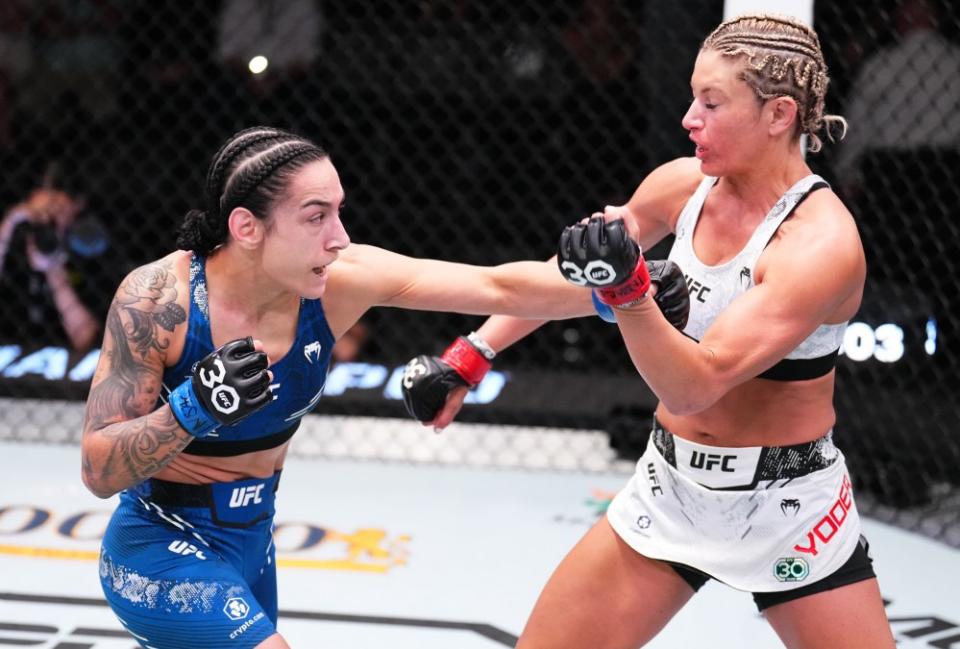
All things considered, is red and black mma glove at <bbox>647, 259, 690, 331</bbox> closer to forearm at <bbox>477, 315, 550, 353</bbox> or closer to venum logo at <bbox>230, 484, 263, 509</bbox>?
forearm at <bbox>477, 315, 550, 353</bbox>

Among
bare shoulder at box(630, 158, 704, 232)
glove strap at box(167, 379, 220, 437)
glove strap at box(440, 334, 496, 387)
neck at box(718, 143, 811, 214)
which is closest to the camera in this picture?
glove strap at box(167, 379, 220, 437)

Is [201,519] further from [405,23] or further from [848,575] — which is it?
[405,23]

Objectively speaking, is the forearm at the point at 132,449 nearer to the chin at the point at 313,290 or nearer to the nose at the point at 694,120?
the chin at the point at 313,290

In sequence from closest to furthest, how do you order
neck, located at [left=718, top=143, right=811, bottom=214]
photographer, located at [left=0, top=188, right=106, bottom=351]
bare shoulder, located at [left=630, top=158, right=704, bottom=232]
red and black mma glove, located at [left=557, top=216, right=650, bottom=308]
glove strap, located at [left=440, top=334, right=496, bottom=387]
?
red and black mma glove, located at [left=557, top=216, right=650, bottom=308], neck, located at [left=718, top=143, right=811, bottom=214], bare shoulder, located at [left=630, top=158, right=704, bottom=232], glove strap, located at [left=440, top=334, right=496, bottom=387], photographer, located at [left=0, top=188, right=106, bottom=351]

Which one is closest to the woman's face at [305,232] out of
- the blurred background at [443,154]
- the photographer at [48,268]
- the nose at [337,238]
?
the nose at [337,238]

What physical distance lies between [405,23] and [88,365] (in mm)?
1588

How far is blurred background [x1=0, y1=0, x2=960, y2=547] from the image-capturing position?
3.85 meters

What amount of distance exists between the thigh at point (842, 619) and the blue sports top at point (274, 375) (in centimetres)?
75

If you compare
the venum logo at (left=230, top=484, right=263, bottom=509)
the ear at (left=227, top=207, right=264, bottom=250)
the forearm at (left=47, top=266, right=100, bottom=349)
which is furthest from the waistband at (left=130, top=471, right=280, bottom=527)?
the forearm at (left=47, top=266, right=100, bottom=349)

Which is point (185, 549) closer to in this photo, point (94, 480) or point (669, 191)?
point (94, 480)

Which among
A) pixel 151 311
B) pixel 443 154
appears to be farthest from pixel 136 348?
pixel 443 154

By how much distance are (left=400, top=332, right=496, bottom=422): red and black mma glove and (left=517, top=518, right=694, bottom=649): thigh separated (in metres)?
0.36

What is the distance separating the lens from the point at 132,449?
1633 mm

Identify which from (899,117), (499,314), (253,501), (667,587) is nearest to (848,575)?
(667,587)
